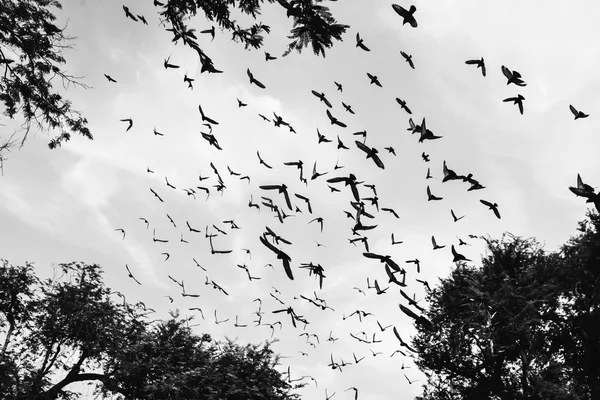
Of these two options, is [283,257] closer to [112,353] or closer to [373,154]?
[373,154]

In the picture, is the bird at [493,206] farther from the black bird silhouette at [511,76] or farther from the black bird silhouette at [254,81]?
the black bird silhouette at [254,81]

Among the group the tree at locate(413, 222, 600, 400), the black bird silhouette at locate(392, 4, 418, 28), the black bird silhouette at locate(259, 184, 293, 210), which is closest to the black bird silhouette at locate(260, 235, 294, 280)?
the black bird silhouette at locate(259, 184, 293, 210)

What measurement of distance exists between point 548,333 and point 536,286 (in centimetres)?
341

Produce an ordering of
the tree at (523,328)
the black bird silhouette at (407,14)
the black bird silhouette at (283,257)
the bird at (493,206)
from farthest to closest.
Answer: the tree at (523,328)
the bird at (493,206)
the black bird silhouette at (407,14)
the black bird silhouette at (283,257)

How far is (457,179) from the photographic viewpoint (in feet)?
16.7

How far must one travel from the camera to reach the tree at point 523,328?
83.5 ft

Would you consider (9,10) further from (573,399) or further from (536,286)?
(536,286)

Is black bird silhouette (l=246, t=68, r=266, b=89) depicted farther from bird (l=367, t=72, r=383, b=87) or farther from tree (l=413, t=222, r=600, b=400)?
tree (l=413, t=222, r=600, b=400)

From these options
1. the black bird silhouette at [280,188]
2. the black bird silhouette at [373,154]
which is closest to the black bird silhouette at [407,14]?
the black bird silhouette at [373,154]

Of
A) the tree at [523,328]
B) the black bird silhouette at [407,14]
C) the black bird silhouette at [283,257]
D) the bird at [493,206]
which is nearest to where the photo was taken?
the black bird silhouette at [283,257]

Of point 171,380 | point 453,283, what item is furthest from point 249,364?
point 453,283

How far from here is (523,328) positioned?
25.6 metres

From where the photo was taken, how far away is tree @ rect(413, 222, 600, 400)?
2545cm

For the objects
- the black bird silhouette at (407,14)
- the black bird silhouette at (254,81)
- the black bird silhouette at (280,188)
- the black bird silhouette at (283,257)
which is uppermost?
the black bird silhouette at (254,81)
